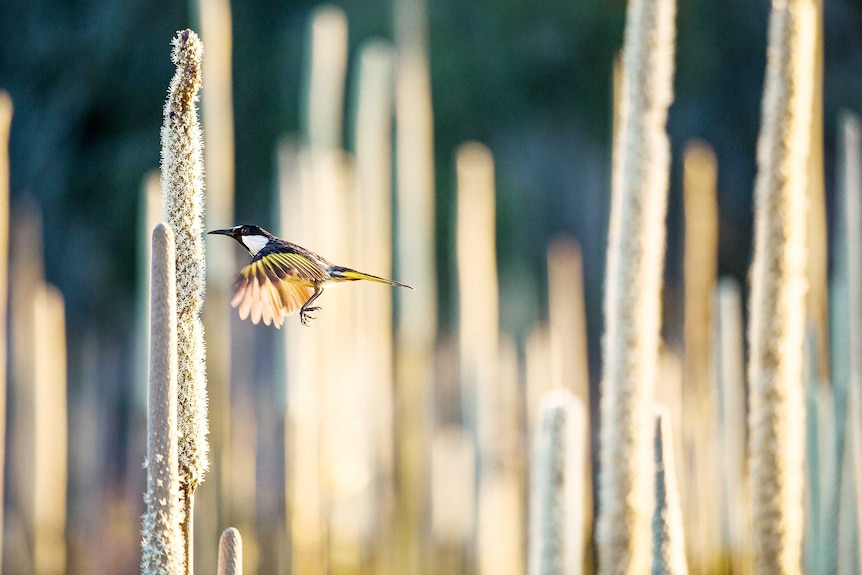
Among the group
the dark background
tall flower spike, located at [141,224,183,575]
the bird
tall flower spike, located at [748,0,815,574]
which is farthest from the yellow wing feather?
the dark background

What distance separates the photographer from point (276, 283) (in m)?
0.46

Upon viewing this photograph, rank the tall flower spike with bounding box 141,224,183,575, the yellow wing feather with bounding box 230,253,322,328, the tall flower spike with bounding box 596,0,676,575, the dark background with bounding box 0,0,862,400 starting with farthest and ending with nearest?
the dark background with bounding box 0,0,862,400, the tall flower spike with bounding box 596,0,676,575, the yellow wing feather with bounding box 230,253,322,328, the tall flower spike with bounding box 141,224,183,575

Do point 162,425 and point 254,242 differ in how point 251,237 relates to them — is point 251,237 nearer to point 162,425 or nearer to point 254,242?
point 254,242

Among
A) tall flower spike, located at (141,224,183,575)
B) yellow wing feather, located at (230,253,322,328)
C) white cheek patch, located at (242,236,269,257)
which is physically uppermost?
white cheek patch, located at (242,236,269,257)

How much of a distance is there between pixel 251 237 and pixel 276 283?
2cm

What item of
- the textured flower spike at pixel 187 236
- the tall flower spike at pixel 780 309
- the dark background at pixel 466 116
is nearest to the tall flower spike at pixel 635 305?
the tall flower spike at pixel 780 309

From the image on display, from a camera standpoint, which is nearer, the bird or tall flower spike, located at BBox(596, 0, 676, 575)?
the bird

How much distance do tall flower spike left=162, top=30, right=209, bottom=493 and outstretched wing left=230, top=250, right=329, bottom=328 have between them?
0.31 feet

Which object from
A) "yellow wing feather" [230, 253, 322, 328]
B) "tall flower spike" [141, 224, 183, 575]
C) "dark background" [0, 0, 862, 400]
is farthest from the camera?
"dark background" [0, 0, 862, 400]

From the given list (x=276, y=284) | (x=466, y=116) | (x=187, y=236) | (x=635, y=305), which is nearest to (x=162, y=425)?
(x=187, y=236)

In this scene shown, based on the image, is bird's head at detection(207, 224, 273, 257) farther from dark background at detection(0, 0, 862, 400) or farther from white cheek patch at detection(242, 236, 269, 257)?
dark background at detection(0, 0, 862, 400)

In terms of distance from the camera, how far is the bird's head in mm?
455

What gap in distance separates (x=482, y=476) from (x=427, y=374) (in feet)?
0.79

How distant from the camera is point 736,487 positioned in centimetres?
157
